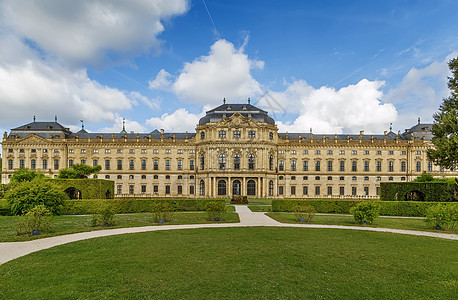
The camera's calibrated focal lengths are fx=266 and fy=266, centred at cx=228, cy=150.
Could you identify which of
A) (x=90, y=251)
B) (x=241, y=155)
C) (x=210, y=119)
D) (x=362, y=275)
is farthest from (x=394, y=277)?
(x=210, y=119)

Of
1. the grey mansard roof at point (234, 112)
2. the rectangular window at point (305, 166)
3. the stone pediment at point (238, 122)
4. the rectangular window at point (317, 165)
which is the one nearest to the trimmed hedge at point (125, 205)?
the stone pediment at point (238, 122)

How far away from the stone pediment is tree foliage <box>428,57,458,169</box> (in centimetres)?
3126

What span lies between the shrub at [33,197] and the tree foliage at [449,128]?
37.6 meters

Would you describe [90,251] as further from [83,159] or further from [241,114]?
[83,159]

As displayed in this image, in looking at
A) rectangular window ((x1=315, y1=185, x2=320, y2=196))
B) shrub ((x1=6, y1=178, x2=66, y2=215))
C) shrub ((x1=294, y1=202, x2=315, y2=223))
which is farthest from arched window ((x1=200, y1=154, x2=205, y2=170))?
shrub ((x1=294, y1=202, x2=315, y2=223))

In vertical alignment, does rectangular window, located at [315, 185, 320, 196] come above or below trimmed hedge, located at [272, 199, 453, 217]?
below

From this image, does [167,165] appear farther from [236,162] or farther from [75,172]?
[75,172]

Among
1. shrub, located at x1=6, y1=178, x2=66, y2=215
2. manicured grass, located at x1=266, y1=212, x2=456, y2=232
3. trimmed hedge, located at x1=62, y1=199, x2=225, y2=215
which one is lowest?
manicured grass, located at x1=266, y1=212, x2=456, y2=232

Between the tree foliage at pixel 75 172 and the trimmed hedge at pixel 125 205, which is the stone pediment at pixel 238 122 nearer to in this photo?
the tree foliage at pixel 75 172

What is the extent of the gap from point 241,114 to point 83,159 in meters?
36.6

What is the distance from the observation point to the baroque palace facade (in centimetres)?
5822

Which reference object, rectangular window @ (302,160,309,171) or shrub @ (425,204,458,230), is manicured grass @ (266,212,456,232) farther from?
rectangular window @ (302,160,309,171)

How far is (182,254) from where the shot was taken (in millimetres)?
11234

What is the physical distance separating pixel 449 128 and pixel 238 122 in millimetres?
34422
